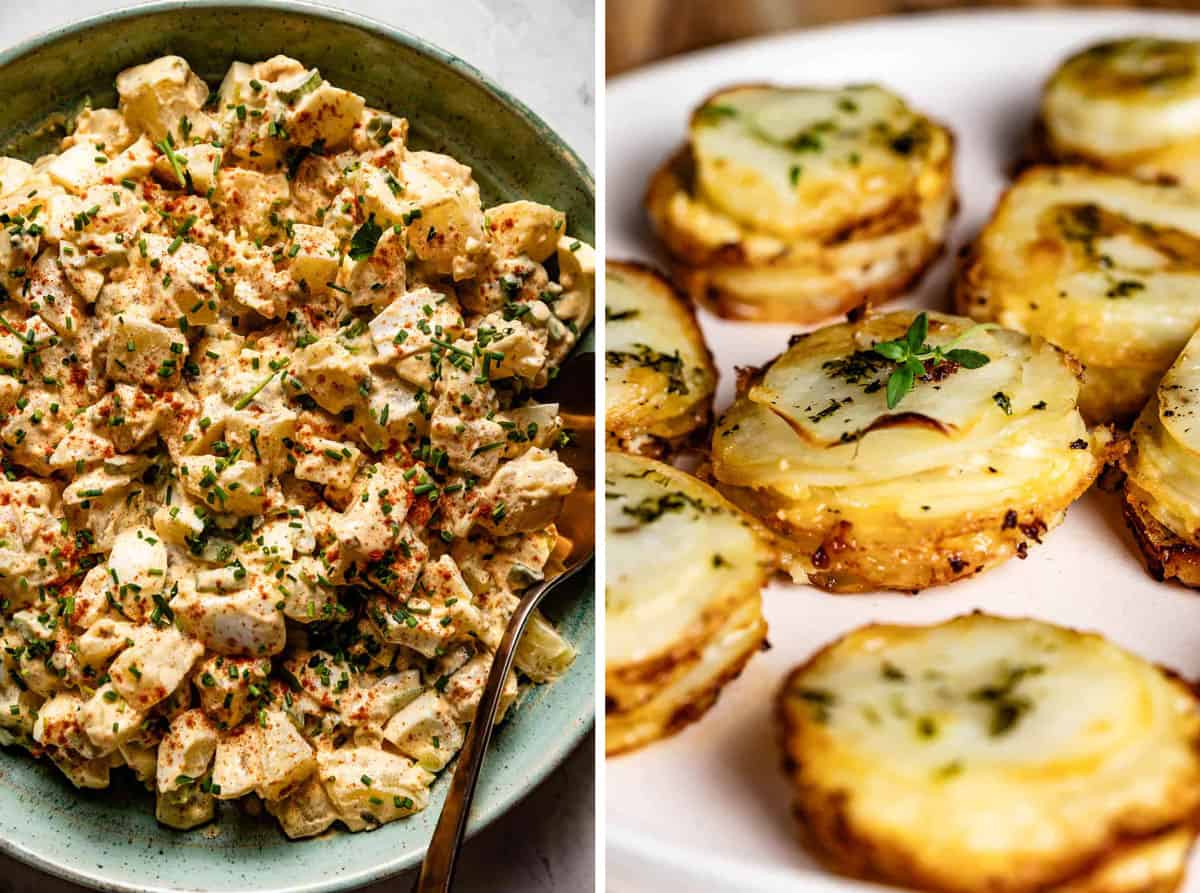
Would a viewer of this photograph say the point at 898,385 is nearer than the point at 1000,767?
No

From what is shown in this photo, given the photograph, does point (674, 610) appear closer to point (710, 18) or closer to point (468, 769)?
point (468, 769)

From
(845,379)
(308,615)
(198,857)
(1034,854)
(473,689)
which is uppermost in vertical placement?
(845,379)

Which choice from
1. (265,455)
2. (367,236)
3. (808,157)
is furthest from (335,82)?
(808,157)

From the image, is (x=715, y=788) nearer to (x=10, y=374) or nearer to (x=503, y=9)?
(x=10, y=374)

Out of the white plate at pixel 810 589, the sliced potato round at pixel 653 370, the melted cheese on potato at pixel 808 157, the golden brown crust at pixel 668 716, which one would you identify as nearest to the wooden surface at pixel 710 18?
the white plate at pixel 810 589

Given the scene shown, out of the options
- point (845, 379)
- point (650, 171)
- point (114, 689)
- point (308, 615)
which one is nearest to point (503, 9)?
point (650, 171)

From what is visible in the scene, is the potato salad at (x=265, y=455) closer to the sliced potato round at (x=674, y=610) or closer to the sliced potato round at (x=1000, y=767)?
the sliced potato round at (x=674, y=610)
